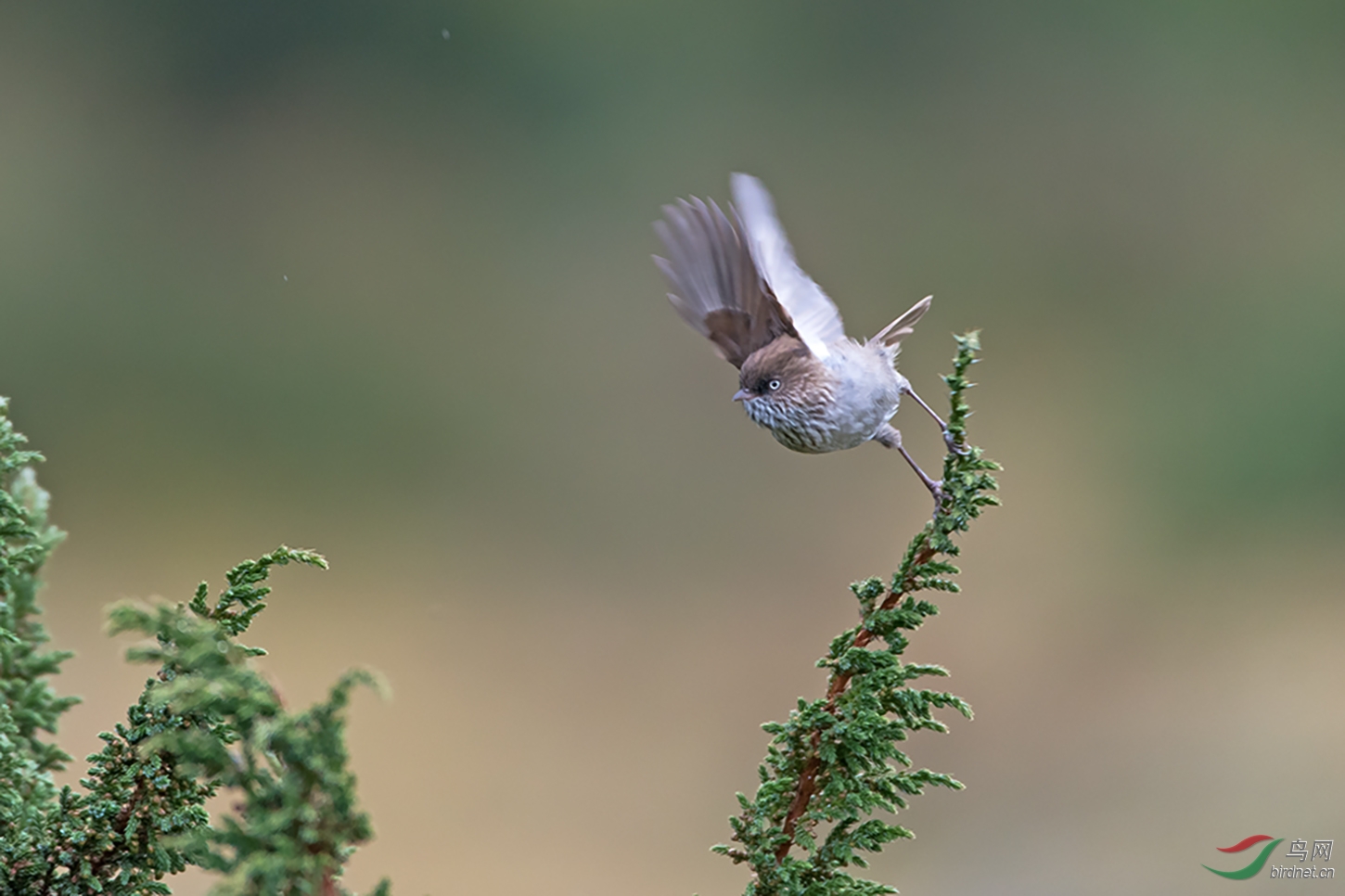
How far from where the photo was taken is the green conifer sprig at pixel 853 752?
52cm

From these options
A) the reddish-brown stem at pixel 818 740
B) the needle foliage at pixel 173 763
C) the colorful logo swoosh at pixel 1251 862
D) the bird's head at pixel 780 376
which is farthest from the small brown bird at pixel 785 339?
the colorful logo swoosh at pixel 1251 862

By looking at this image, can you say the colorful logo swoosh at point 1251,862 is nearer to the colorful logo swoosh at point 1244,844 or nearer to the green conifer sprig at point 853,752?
the colorful logo swoosh at point 1244,844

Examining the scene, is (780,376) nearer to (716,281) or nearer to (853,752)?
(716,281)

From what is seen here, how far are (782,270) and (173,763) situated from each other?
22.4 inches

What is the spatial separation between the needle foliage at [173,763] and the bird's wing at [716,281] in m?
0.60

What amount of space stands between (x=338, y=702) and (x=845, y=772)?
0.29 meters

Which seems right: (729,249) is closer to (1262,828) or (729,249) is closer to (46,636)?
(46,636)

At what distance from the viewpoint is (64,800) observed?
503 millimetres

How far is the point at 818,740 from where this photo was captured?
535 mm

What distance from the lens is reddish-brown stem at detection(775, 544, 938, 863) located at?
525 millimetres

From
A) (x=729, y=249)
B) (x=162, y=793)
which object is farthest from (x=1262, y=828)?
(x=162, y=793)

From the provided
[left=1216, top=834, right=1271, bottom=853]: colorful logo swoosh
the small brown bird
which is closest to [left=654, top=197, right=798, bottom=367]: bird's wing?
the small brown bird

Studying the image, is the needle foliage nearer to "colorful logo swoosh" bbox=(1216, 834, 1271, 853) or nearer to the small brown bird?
the small brown bird

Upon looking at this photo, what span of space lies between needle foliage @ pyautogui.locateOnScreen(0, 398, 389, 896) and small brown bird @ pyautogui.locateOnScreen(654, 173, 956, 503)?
1.78 ft
